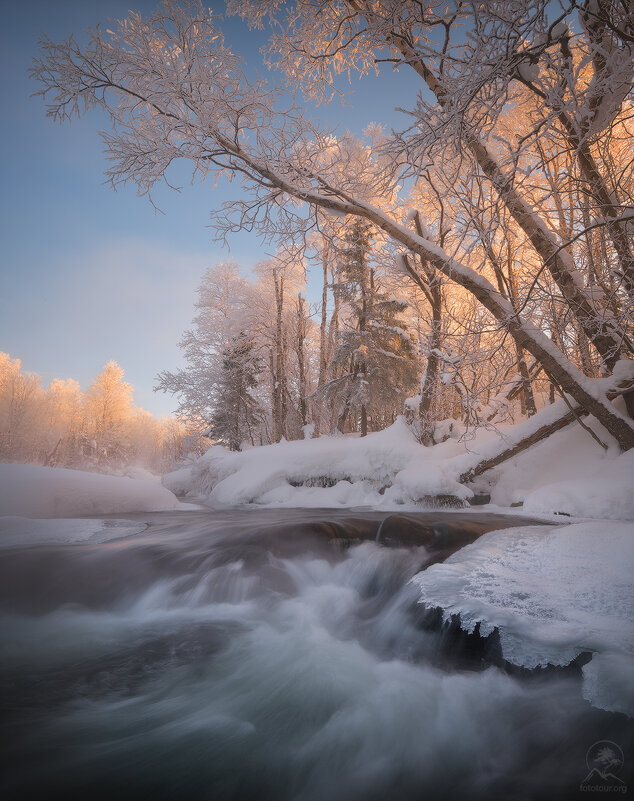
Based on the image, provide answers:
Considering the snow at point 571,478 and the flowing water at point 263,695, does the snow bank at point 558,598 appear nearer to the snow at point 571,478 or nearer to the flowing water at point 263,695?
the flowing water at point 263,695

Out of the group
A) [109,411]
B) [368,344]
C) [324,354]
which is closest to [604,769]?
[368,344]

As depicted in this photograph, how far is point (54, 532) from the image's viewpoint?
171 inches

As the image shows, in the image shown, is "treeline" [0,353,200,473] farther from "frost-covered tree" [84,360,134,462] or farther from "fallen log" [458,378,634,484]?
"fallen log" [458,378,634,484]

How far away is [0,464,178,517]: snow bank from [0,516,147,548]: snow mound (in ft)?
6.03

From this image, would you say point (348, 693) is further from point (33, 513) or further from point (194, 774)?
point (33, 513)

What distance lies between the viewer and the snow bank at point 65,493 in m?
6.11

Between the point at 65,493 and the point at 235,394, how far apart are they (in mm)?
12118

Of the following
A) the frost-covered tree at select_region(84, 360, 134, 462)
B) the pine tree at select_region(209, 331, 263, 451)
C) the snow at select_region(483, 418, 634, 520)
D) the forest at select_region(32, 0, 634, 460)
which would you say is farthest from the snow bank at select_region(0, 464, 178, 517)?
the frost-covered tree at select_region(84, 360, 134, 462)

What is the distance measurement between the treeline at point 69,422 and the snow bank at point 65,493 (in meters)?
15.9

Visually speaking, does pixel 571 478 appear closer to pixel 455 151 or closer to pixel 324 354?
pixel 455 151

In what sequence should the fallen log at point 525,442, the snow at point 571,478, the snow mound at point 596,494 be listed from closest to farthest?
the snow mound at point 596,494 < the snow at point 571,478 < the fallen log at point 525,442

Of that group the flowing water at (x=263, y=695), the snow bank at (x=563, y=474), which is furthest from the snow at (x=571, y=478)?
the flowing water at (x=263, y=695)

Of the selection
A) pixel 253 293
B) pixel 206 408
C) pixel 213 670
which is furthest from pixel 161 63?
pixel 206 408

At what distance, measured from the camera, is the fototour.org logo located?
1178 millimetres
